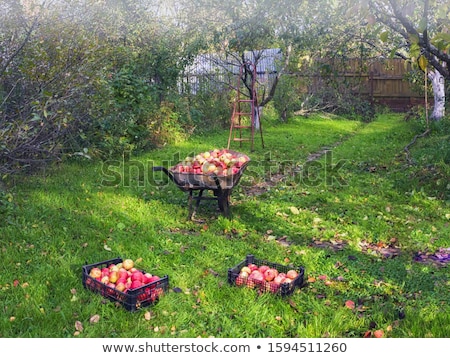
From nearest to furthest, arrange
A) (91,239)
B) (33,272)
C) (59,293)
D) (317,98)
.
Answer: (59,293)
(33,272)
(91,239)
(317,98)

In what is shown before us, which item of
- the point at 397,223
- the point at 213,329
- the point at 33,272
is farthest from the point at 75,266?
the point at 397,223

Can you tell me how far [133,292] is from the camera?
3600mm

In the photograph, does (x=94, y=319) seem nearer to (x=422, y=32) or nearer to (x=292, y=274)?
(x=292, y=274)

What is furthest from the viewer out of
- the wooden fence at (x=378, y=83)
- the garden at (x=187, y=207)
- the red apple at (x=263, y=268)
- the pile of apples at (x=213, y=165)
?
the wooden fence at (x=378, y=83)

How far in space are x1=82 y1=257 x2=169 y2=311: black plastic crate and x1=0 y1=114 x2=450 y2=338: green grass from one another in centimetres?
8

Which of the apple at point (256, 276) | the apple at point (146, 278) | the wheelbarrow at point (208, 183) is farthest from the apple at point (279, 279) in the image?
the wheelbarrow at point (208, 183)

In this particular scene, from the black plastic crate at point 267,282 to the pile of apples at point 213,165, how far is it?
1.74 meters

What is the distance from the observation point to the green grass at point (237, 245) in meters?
3.46

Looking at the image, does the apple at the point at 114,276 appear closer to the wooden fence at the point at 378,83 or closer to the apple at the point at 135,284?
the apple at the point at 135,284

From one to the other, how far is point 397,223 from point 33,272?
4235mm

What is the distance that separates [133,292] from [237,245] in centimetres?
172

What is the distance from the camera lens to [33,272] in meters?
4.24

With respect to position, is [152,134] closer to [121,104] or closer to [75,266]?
[121,104]
